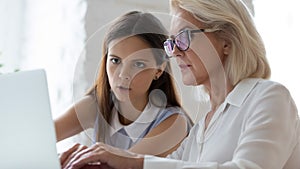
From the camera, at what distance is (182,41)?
1211mm

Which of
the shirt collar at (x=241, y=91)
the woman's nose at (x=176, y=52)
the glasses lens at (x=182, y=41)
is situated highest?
the glasses lens at (x=182, y=41)

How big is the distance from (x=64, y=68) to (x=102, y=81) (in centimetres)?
75

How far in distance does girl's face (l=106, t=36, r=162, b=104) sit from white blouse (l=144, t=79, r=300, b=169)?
0.17 m

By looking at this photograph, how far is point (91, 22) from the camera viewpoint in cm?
198

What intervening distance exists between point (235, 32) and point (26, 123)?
2.04 ft

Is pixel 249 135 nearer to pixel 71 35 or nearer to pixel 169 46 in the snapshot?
pixel 169 46

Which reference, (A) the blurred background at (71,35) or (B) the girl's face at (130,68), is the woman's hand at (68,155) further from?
(A) the blurred background at (71,35)

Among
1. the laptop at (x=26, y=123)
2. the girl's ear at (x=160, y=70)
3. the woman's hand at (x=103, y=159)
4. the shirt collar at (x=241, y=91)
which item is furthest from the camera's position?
the girl's ear at (x=160, y=70)

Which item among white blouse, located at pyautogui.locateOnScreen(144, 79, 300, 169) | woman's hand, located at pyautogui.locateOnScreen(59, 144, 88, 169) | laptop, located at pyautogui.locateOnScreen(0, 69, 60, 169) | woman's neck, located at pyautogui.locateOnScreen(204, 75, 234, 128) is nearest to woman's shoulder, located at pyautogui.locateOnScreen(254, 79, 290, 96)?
white blouse, located at pyautogui.locateOnScreen(144, 79, 300, 169)

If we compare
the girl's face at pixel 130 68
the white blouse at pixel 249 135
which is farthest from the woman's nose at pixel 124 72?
the white blouse at pixel 249 135

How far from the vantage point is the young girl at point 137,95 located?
1245 millimetres

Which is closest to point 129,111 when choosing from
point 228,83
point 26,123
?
point 228,83

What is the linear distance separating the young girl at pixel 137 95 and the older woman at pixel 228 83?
0.20ft

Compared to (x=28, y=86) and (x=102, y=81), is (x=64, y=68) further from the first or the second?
(x=28, y=86)
